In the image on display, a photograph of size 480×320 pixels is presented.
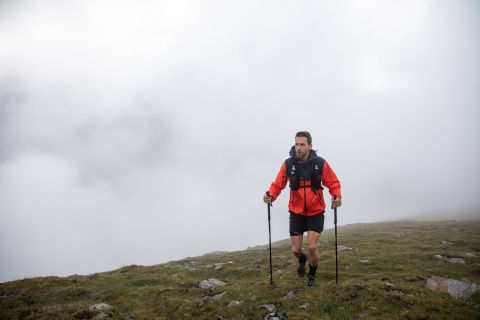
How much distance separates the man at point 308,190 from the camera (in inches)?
482

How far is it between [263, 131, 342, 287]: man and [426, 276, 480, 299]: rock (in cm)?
577

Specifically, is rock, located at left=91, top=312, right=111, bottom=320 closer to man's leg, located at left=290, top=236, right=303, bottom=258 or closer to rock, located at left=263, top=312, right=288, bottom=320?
rock, located at left=263, top=312, right=288, bottom=320

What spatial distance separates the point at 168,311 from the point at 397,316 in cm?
862

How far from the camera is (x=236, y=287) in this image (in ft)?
51.3

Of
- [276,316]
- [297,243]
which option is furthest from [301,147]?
[276,316]

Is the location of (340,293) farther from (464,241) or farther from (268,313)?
(464,241)

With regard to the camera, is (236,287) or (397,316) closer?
(397,316)

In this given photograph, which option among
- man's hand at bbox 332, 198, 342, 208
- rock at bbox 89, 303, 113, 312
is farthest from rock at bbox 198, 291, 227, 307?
man's hand at bbox 332, 198, 342, 208

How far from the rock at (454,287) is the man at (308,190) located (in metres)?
5.77

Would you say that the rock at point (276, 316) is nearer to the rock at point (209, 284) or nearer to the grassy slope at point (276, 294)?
the grassy slope at point (276, 294)

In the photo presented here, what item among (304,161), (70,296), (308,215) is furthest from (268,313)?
(70,296)

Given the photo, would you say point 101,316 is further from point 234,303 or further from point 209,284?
point 209,284

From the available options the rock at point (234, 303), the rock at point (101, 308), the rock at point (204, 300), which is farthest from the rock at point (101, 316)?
the rock at point (234, 303)

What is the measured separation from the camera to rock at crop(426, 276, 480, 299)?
12670 mm
